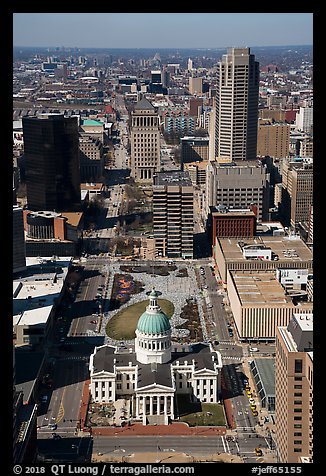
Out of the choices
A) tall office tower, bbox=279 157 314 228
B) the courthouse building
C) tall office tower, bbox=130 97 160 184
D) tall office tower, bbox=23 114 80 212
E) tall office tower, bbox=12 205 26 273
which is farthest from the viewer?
tall office tower, bbox=130 97 160 184

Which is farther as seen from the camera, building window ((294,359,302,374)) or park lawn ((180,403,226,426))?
park lawn ((180,403,226,426))

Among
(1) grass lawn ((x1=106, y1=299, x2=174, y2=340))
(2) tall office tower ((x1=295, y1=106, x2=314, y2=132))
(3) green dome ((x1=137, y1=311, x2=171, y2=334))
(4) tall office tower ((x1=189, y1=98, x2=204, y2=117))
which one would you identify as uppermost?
(4) tall office tower ((x1=189, y1=98, x2=204, y2=117))

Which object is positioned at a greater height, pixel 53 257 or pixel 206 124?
pixel 206 124

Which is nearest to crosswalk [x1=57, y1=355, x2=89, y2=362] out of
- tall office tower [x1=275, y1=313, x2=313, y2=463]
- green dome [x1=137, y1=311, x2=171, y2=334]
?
green dome [x1=137, y1=311, x2=171, y2=334]

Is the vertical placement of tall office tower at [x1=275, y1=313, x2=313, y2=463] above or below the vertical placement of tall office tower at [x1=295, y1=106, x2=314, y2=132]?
below

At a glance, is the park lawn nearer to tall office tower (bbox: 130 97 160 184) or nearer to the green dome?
the green dome

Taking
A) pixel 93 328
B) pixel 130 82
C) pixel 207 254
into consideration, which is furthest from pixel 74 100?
pixel 93 328
